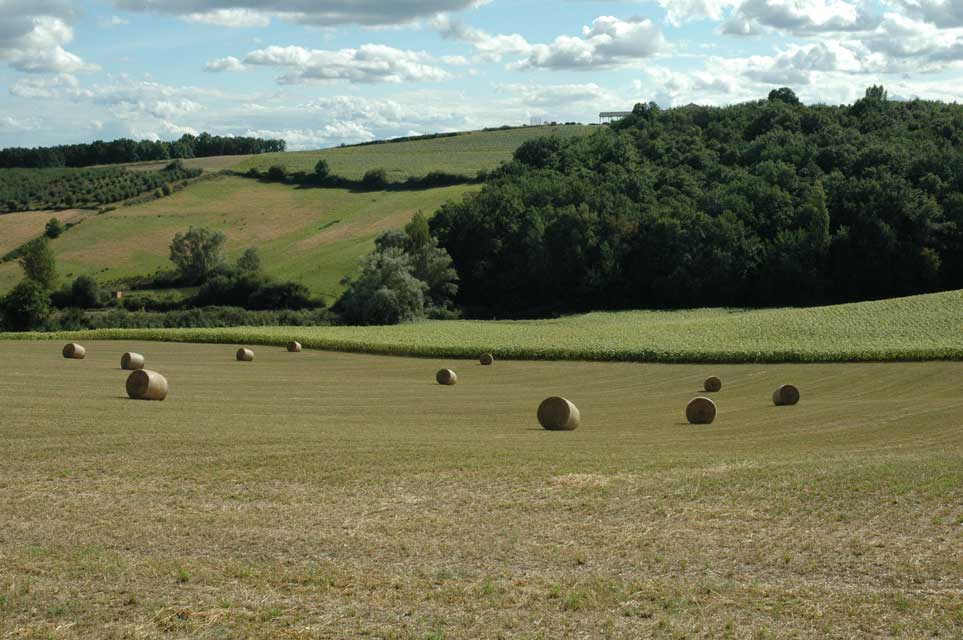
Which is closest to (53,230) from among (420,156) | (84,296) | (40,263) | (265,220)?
(40,263)

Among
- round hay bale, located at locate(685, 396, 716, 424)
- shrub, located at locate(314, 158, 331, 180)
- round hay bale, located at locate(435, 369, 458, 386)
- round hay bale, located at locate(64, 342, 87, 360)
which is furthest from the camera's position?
shrub, located at locate(314, 158, 331, 180)

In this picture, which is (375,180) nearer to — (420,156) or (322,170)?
(322,170)

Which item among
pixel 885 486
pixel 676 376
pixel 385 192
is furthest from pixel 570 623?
pixel 385 192

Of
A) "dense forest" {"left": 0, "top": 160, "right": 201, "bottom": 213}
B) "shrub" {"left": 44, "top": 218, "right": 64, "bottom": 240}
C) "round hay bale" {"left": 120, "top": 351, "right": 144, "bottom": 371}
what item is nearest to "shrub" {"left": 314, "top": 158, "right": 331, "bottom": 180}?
"dense forest" {"left": 0, "top": 160, "right": 201, "bottom": 213}

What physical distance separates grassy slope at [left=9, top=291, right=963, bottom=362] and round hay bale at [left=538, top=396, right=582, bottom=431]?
2241 centimetres

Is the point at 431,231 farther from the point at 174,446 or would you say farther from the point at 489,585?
the point at 489,585

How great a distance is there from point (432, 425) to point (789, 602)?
1731cm

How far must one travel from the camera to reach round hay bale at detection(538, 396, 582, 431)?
27.8 meters

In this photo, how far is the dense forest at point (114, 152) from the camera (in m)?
142

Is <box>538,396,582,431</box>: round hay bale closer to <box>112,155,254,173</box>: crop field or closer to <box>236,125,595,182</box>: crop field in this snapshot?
<box>236,125,595,182</box>: crop field

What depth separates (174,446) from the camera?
863 inches

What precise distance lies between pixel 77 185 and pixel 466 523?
11796 centimetres

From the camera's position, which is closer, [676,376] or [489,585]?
[489,585]

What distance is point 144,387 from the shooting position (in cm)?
3030
